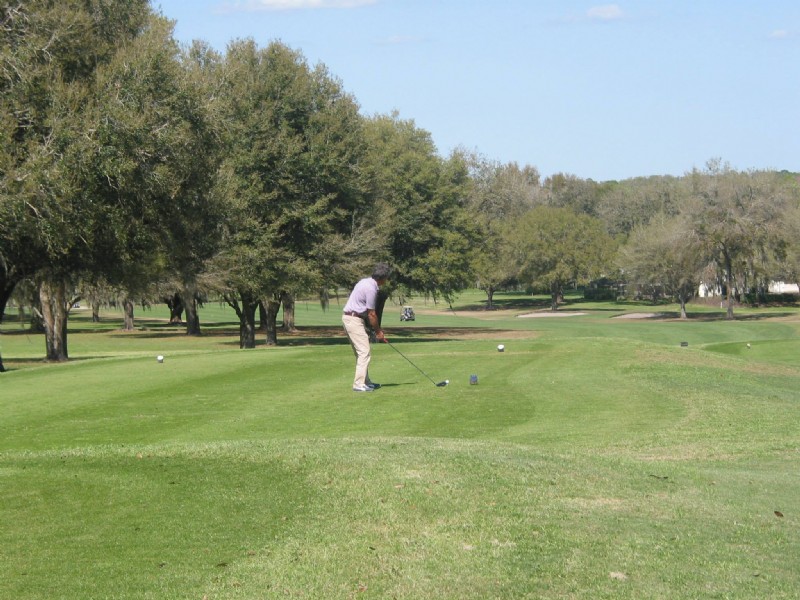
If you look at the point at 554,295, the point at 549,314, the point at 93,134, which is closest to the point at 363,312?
the point at 93,134

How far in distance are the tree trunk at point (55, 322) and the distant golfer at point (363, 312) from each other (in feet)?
87.5

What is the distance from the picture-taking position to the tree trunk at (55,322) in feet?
138

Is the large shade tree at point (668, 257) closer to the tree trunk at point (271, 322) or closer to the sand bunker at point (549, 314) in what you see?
the sand bunker at point (549, 314)

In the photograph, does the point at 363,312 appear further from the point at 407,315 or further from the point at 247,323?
the point at 407,315

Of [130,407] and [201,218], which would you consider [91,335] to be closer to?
[201,218]

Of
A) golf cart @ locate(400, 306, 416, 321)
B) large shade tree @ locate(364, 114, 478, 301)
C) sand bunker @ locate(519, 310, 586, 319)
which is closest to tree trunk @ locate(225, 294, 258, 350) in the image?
large shade tree @ locate(364, 114, 478, 301)

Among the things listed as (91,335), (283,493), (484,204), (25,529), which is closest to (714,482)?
(283,493)

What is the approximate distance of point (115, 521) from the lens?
26.4 ft

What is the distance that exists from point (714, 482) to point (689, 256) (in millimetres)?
77418

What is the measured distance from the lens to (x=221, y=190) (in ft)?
124

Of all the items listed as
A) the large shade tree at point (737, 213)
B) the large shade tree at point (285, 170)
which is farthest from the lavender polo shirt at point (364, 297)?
the large shade tree at point (737, 213)

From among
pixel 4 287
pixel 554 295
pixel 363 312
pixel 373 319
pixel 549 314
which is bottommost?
pixel 549 314

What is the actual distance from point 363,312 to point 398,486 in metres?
7.98

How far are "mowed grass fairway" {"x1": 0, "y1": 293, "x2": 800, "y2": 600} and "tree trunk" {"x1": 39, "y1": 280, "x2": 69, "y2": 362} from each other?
850 inches
